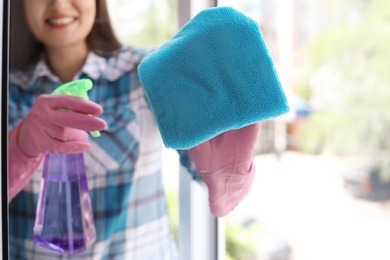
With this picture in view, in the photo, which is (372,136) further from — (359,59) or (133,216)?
(133,216)

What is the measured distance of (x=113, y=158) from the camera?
0.93 m

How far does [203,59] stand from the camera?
56cm

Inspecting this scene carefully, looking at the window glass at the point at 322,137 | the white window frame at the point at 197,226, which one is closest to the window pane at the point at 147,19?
the window glass at the point at 322,137

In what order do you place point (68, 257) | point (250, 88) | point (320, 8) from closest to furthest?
point (250, 88)
point (68, 257)
point (320, 8)

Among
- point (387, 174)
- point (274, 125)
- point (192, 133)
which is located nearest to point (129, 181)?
point (192, 133)

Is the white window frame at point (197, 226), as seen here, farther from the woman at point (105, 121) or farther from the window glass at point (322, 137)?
the window glass at point (322, 137)

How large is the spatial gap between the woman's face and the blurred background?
0.76 m

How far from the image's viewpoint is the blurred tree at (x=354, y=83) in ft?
5.69

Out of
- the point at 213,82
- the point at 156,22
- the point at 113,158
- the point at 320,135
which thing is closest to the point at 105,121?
the point at 113,158

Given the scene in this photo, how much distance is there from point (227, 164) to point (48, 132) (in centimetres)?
26

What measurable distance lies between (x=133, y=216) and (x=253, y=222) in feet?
3.42

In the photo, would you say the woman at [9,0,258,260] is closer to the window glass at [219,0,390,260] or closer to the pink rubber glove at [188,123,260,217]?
the pink rubber glove at [188,123,260,217]

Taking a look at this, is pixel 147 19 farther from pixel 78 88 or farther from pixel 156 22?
pixel 78 88

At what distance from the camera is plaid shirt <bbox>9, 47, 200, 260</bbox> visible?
0.92 meters
